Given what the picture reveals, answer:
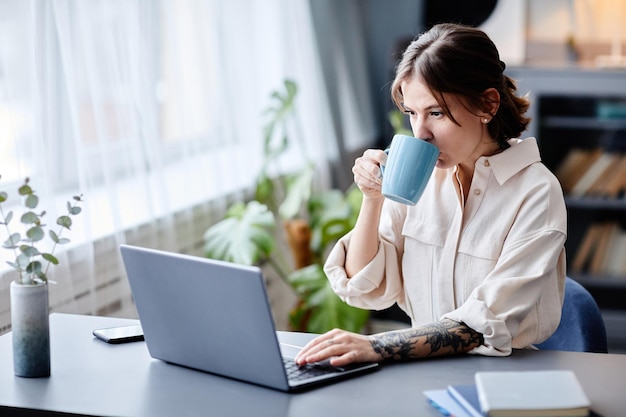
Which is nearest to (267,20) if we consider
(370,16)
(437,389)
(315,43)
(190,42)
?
(315,43)

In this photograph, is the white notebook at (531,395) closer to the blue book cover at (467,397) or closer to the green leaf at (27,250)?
the blue book cover at (467,397)

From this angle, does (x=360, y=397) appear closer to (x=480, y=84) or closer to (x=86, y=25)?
(x=480, y=84)

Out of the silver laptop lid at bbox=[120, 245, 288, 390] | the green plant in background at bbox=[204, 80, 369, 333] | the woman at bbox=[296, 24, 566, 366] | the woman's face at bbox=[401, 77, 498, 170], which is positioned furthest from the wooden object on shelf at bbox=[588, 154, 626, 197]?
the silver laptop lid at bbox=[120, 245, 288, 390]

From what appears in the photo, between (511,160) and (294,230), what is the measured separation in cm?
170

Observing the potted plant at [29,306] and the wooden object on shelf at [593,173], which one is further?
the wooden object on shelf at [593,173]

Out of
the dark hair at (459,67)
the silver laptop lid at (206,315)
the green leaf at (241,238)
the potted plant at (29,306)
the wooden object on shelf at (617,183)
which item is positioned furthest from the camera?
the wooden object on shelf at (617,183)

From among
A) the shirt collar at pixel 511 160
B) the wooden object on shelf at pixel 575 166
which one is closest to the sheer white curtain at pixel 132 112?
the shirt collar at pixel 511 160

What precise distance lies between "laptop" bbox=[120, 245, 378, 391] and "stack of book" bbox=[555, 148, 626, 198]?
286cm

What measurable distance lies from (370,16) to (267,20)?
1051 millimetres

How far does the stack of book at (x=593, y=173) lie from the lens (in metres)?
4.05

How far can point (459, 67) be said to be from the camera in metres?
1.62

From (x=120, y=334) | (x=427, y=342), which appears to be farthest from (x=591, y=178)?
(x=120, y=334)

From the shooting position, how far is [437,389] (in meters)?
1.38

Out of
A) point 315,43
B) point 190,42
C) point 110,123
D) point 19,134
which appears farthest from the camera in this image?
point 315,43
